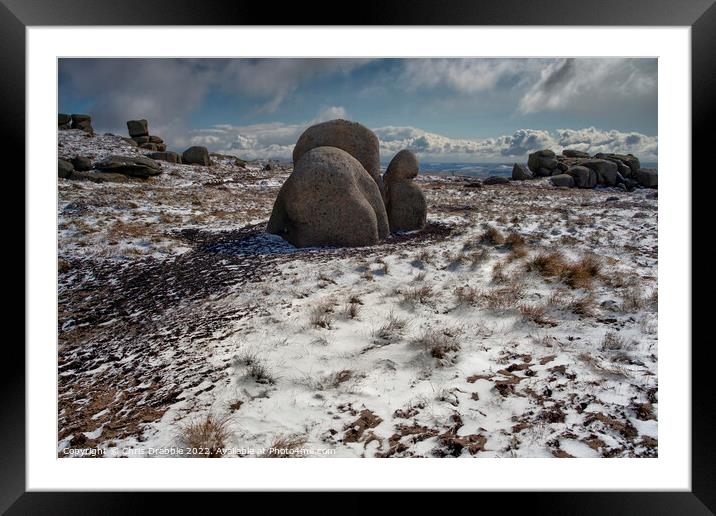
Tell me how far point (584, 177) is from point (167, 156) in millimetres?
28741

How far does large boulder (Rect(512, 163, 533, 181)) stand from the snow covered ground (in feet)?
70.5

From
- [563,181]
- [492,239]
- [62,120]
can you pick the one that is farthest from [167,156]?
[563,181]

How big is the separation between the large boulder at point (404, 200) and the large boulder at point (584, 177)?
1998cm

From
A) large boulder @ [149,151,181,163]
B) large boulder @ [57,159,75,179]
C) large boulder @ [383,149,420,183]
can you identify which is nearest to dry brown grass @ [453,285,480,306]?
large boulder @ [383,149,420,183]

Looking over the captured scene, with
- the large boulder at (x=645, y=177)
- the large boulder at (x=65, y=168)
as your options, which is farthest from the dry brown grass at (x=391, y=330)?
the large boulder at (x=645, y=177)

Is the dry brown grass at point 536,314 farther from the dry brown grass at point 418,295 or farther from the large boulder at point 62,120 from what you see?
the large boulder at point 62,120

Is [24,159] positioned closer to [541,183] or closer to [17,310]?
[17,310]

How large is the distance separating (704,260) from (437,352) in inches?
85.4

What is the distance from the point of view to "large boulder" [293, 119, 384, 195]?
340 inches

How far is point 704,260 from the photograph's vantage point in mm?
2760

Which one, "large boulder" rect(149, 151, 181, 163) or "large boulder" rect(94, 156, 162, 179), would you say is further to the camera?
"large boulder" rect(149, 151, 181, 163)

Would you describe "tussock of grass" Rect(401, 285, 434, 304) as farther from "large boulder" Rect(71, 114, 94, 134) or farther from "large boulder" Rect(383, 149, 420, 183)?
"large boulder" Rect(71, 114, 94, 134)
